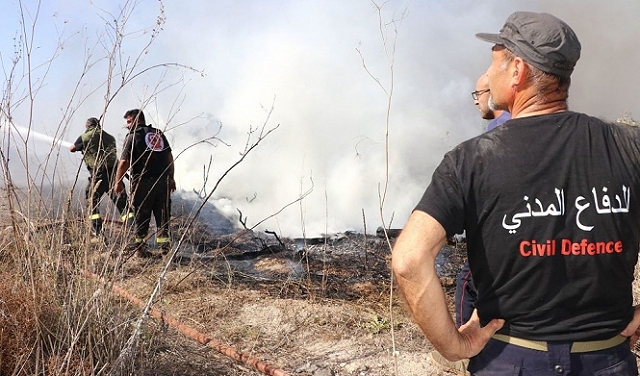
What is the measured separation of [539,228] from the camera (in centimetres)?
130

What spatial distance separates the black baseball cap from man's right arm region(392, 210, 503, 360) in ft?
1.67

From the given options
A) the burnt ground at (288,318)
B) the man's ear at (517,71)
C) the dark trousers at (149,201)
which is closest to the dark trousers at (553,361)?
the man's ear at (517,71)

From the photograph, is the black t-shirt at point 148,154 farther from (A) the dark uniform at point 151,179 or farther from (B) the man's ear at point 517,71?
(B) the man's ear at point 517,71

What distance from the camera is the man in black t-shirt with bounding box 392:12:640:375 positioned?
4.27 ft

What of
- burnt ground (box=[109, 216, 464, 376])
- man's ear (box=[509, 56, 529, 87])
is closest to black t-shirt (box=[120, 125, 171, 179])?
burnt ground (box=[109, 216, 464, 376])

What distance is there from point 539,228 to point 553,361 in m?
0.35

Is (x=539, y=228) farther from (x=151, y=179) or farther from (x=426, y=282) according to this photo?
(x=151, y=179)

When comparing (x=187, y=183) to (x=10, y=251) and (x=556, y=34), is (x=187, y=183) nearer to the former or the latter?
(x=10, y=251)

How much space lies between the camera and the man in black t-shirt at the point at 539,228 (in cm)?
130

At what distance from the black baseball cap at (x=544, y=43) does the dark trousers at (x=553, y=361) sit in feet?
2.37

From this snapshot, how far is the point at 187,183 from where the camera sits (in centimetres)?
1386

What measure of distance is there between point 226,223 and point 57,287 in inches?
255

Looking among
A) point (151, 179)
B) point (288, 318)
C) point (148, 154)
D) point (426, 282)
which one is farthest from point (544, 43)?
point (151, 179)

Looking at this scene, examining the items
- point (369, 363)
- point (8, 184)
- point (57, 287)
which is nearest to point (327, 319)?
point (369, 363)
